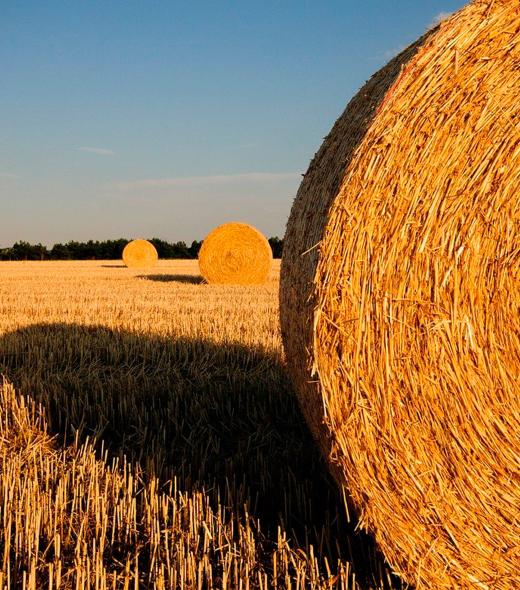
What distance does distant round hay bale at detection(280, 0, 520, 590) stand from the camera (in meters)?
2.64

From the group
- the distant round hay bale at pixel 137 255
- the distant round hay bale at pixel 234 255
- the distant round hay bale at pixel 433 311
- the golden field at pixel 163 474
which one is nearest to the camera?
the distant round hay bale at pixel 433 311

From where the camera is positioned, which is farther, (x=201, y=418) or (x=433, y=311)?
(x=201, y=418)

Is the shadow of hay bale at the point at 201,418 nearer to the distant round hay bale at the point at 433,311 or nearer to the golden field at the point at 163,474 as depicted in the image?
the golden field at the point at 163,474

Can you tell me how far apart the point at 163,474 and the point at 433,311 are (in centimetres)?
194

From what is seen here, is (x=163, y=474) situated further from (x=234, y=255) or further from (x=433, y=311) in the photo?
(x=234, y=255)

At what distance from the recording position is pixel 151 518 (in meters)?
3.24

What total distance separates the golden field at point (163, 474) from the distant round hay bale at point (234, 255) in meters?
8.67

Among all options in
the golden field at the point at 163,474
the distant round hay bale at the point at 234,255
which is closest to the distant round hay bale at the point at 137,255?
the distant round hay bale at the point at 234,255

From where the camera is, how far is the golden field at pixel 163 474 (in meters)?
2.85


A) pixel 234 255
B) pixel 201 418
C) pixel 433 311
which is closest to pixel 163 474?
pixel 201 418

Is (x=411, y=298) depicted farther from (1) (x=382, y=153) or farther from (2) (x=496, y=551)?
(2) (x=496, y=551)

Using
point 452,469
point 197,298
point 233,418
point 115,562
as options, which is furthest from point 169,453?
point 197,298

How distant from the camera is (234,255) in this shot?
16.0 meters

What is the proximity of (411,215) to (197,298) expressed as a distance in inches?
379
